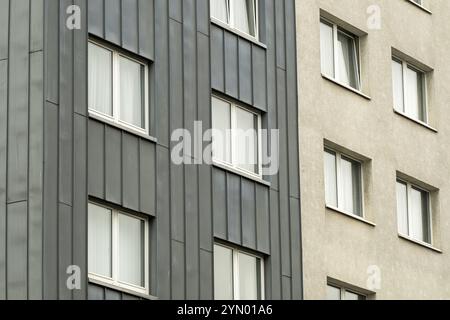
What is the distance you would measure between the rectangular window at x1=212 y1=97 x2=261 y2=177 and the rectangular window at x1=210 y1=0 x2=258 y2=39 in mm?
1768

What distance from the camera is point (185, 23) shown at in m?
32.4

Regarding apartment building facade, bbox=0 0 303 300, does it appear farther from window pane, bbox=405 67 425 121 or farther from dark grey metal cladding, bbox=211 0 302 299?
window pane, bbox=405 67 425 121

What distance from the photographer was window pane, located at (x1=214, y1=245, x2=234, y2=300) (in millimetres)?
32031

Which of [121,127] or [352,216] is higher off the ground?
[121,127]

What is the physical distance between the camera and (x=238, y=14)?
113 ft

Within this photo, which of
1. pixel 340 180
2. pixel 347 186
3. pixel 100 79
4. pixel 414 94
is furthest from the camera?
pixel 414 94

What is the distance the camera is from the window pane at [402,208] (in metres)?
39.1

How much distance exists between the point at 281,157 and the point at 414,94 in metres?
7.70

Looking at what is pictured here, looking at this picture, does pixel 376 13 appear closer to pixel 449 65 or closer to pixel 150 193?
pixel 449 65

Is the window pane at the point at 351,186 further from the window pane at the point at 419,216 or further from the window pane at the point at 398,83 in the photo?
the window pane at the point at 398,83

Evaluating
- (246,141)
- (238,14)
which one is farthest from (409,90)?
(246,141)

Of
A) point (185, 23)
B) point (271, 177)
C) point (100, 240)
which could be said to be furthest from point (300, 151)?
point (100, 240)

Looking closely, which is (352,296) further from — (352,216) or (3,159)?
(3,159)

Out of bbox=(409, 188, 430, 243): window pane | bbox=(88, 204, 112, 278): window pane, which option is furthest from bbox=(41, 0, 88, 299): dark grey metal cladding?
bbox=(409, 188, 430, 243): window pane
